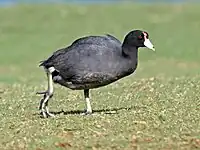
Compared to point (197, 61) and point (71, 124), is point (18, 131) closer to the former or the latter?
point (71, 124)

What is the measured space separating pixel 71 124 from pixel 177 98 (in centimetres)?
359

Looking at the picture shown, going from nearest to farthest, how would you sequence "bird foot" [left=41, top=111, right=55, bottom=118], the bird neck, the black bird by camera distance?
the black bird
the bird neck
"bird foot" [left=41, top=111, right=55, bottom=118]

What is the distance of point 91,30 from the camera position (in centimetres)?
3353

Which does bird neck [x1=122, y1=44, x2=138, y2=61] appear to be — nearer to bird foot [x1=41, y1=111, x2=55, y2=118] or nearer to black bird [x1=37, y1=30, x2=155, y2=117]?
black bird [x1=37, y1=30, x2=155, y2=117]

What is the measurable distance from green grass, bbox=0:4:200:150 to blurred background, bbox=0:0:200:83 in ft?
0.15

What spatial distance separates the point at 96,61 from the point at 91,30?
22.3 m

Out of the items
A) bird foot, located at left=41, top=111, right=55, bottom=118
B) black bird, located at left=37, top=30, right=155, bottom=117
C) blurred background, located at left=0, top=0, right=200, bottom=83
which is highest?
blurred background, located at left=0, top=0, right=200, bottom=83

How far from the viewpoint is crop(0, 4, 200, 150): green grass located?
1005 centimetres

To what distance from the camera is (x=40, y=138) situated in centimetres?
1026

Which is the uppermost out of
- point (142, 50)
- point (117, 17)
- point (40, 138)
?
point (117, 17)

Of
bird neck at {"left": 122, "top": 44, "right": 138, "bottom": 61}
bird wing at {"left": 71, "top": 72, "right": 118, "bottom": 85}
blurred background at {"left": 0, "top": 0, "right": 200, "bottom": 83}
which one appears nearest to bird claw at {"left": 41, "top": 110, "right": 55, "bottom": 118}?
bird wing at {"left": 71, "top": 72, "right": 118, "bottom": 85}

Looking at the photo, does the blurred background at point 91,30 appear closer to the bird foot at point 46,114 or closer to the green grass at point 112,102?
the green grass at point 112,102

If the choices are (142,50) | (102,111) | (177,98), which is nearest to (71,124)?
(102,111)

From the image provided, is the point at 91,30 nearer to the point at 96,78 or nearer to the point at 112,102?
the point at 112,102
